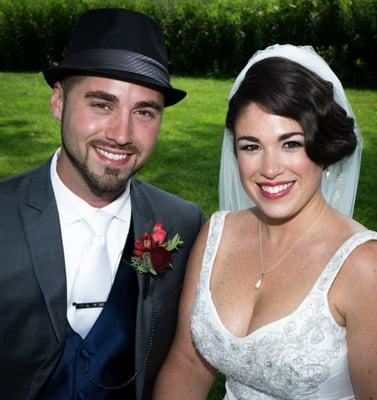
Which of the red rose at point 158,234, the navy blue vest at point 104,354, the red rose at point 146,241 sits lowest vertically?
the navy blue vest at point 104,354

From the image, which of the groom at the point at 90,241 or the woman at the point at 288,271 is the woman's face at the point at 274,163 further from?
the groom at the point at 90,241

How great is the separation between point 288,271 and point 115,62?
1.19 metres

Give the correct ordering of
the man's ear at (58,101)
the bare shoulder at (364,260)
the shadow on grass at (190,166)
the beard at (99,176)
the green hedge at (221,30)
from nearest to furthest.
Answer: the bare shoulder at (364,260), the beard at (99,176), the man's ear at (58,101), the shadow on grass at (190,166), the green hedge at (221,30)

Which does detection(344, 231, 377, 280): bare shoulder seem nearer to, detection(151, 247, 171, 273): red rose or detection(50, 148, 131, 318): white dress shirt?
detection(151, 247, 171, 273): red rose

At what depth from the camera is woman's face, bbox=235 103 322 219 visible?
2.66 m

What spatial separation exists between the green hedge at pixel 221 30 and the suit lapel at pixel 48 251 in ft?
41.7

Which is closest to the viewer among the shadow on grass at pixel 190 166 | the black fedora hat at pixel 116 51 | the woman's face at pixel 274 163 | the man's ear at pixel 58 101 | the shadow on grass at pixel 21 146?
the woman's face at pixel 274 163

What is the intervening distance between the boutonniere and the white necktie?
0.15m

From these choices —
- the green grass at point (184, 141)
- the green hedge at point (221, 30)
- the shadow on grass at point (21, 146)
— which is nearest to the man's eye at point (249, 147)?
the green grass at point (184, 141)

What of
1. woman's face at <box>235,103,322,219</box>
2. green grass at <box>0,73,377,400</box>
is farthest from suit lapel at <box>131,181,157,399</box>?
green grass at <box>0,73,377,400</box>

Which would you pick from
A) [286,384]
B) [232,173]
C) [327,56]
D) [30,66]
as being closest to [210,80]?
[327,56]

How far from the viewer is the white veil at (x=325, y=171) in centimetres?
278

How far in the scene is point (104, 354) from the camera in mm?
2836

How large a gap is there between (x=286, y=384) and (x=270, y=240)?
67 cm
